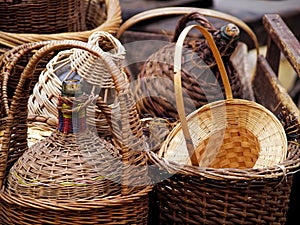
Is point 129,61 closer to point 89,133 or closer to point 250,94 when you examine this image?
point 250,94

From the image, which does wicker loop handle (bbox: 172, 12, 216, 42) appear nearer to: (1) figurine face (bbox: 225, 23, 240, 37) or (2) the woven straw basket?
(1) figurine face (bbox: 225, 23, 240, 37)

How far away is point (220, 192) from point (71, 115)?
382mm

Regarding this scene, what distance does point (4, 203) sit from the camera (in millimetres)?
1173

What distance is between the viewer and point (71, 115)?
3.79 ft

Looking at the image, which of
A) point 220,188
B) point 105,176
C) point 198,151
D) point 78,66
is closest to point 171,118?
point 198,151

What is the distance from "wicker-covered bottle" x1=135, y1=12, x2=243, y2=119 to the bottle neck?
0.53 m

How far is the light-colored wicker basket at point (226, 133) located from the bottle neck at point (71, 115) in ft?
1.08

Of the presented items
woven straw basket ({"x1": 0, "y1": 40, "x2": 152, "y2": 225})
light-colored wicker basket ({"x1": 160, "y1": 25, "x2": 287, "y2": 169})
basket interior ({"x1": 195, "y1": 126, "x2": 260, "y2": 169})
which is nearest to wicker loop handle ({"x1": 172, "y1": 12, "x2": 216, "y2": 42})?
light-colored wicker basket ({"x1": 160, "y1": 25, "x2": 287, "y2": 169})

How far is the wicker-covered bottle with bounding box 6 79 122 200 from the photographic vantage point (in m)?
1.14

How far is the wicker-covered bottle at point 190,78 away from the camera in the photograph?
1651 mm

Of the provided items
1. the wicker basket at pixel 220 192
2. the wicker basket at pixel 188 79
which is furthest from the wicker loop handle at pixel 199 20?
the wicker basket at pixel 220 192

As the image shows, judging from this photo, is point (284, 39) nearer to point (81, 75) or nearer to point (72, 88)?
point (81, 75)

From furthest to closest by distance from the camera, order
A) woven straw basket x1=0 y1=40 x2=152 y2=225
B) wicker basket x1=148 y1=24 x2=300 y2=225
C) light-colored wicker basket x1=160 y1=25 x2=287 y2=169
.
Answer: light-colored wicker basket x1=160 y1=25 x2=287 y2=169
wicker basket x1=148 y1=24 x2=300 y2=225
woven straw basket x1=0 y1=40 x2=152 y2=225

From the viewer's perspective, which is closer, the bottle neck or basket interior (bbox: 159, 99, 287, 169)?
the bottle neck
